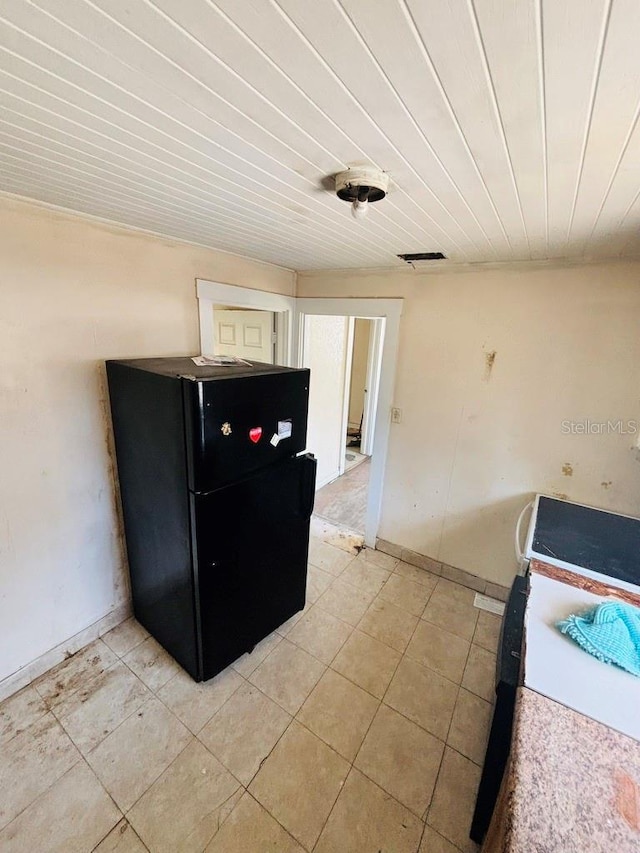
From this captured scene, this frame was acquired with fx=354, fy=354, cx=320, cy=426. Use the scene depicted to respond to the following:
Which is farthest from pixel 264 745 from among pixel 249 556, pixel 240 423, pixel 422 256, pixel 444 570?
pixel 422 256

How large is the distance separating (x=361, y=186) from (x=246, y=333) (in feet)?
7.58

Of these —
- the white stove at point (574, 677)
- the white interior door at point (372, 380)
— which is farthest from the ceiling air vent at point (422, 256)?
the white interior door at point (372, 380)

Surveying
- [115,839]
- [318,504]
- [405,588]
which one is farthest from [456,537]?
[115,839]

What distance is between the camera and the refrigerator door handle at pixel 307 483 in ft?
6.17

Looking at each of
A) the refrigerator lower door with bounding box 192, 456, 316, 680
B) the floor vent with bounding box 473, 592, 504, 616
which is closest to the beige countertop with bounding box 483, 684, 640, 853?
the refrigerator lower door with bounding box 192, 456, 316, 680

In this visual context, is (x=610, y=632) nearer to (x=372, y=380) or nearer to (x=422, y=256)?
(x=422, y=256)

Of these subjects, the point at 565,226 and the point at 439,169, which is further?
the point at 565,226

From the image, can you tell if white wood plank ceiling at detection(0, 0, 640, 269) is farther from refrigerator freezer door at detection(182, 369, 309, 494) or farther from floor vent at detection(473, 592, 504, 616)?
floor vent at detection(473, 592, 504, 616)

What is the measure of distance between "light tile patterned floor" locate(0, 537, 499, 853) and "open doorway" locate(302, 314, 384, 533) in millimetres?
1323

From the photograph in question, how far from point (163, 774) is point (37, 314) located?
1923 mm

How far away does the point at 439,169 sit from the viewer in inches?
37.1

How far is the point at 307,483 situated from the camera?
6.23 feet

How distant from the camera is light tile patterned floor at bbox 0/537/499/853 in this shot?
1.25 meters

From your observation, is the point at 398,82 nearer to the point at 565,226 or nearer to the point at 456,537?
the point at 565,226
